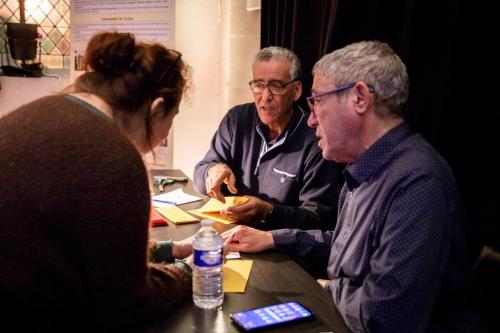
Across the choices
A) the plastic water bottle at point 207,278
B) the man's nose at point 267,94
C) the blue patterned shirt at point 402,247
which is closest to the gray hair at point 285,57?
the man's nose at point 267,94

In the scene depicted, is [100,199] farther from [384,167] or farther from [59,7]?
[59,7]

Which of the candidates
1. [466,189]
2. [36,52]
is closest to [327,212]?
[466,189]

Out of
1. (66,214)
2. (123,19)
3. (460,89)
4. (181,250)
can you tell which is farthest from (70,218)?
(123,19)

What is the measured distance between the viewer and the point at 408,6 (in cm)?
155

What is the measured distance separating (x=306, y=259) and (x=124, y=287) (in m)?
0.76

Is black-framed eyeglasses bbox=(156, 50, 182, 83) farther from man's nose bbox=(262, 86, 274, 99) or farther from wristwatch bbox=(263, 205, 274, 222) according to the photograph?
man's nose bbox=(262, 86, 274, 99)

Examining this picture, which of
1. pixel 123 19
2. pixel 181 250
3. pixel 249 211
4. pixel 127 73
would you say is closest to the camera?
pixel 127 73

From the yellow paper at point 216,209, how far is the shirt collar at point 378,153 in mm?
551

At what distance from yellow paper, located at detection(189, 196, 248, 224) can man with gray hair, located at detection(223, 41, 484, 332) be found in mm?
290

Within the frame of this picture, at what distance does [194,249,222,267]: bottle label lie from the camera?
3.58ft

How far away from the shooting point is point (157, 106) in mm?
1055

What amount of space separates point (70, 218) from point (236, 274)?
570 millimetres

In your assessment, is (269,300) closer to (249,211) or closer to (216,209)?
(249,211)

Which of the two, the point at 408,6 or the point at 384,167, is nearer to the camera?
the point at 384,167
